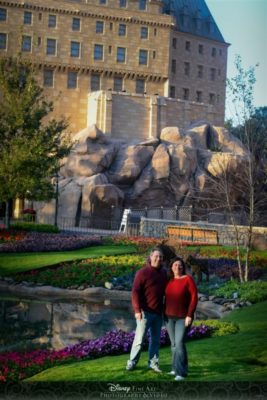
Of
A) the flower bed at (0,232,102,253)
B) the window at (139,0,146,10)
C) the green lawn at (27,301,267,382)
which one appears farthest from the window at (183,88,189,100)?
the green lawn at (27,301,267,382)

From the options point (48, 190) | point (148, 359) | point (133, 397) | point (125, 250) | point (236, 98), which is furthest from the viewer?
point (48, 190)

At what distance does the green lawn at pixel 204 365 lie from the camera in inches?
306

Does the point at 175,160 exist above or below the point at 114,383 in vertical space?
above

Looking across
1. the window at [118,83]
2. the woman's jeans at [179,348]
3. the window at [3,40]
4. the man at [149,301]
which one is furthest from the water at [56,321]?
the window at [118,83]

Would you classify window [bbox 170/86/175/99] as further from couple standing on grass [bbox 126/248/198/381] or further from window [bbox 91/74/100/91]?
couple standing on grass [bbox 126/248/198/381]

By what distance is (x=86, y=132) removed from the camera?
38219 mm

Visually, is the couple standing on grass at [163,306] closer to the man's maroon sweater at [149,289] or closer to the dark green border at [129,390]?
the man's maroon sweater at [149,289]

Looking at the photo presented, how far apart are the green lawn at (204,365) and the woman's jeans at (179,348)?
140 mm

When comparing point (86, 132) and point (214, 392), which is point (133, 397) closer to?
point (214, 392)

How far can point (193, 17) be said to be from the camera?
5341 cm

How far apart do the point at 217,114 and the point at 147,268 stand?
130 ft

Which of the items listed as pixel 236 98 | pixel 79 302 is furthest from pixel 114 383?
pixel 236 98

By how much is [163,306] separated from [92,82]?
40.2m

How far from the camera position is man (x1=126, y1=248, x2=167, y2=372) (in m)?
7.89
